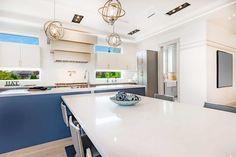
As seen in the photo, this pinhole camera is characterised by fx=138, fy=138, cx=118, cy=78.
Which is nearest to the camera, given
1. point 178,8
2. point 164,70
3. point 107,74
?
point 178,8

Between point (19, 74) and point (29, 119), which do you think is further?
point (19, 74)

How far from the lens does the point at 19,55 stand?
4156mm

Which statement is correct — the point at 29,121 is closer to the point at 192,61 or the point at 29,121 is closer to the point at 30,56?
the point at 30,56

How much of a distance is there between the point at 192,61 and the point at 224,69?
4.61 feet

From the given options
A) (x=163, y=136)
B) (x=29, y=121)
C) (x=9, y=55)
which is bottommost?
(x=29, y=121)

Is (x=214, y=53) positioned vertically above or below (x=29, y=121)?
above

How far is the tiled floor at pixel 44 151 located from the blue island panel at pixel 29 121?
0.07 meters

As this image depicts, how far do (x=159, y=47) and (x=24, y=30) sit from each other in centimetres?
486

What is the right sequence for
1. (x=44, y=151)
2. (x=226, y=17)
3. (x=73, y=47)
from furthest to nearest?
(x=73, y=47)
(x=226, y=17)
(x=44, y=151)

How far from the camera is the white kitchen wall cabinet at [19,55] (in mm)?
3992

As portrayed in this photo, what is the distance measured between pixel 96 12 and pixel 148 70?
2.77 metres

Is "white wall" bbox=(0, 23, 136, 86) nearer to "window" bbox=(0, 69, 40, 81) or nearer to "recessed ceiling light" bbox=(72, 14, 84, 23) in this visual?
"window" bbox=(0, 69, 40, 81)

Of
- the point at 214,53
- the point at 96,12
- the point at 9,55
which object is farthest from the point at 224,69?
the point at 9,55

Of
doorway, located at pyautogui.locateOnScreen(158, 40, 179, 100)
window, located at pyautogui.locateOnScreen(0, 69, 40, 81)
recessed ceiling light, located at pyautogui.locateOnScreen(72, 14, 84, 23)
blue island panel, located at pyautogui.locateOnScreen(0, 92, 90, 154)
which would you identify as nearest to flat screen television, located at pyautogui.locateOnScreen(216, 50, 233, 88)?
doorway, located at pyautogui.locateOnScreen(158, 40, 179, 100)
